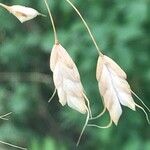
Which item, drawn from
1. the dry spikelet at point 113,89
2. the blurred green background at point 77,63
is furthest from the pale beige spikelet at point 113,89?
the blurred green background at point 77,63

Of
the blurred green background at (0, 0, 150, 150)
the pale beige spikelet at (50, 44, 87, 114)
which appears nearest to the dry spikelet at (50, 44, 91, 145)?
the pale beige spikelet at (50, 44, 87, 114)

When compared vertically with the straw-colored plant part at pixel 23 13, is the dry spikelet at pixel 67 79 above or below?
below

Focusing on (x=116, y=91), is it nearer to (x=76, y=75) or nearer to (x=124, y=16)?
(x=76, y=75)

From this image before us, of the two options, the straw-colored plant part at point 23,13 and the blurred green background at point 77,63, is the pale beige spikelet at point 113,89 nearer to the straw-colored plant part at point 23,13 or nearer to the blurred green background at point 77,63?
the straw-colored plant part at point 23,13

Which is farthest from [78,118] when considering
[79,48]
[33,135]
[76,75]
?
[76,75]

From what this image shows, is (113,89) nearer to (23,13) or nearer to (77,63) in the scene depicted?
(23,13)
